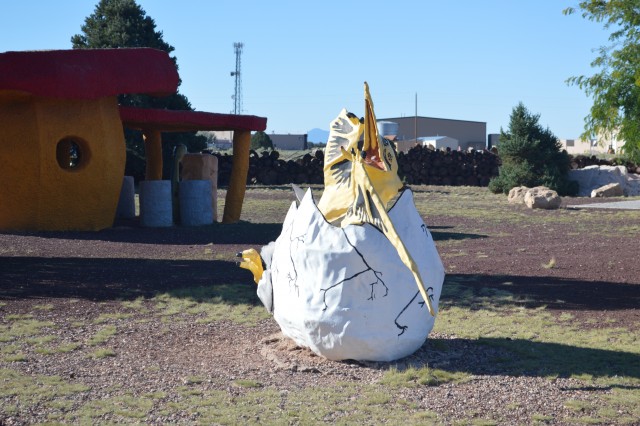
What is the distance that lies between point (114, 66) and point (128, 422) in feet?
34.9

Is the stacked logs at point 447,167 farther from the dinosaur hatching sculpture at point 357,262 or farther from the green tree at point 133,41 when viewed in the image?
the dinosaur hatching sculpture at point 357,262

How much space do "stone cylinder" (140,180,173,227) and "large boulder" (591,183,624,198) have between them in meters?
15.0

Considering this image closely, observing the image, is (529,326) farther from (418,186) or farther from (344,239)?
(418,186)

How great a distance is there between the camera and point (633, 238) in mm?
14508

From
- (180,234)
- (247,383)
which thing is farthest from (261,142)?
(247,383)

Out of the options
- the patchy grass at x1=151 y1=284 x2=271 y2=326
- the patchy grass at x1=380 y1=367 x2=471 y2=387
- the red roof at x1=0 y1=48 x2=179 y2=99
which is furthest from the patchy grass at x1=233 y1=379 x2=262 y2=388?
the red roof at x1=0 y1=48 x2=179 y2=99

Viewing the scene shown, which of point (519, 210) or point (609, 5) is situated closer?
point (609, 5)

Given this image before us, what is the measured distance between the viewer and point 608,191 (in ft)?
84.7

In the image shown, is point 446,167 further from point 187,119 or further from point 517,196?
point 187,119

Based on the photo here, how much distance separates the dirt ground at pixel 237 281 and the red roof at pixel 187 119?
211 cm

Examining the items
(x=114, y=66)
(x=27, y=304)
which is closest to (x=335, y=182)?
(x=27, y=304)

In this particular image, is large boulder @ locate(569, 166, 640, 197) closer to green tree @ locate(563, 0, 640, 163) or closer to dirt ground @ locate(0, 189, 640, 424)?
dirt ground @ locate(0, 189, 640, 424)

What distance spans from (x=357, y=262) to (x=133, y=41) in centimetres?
2443

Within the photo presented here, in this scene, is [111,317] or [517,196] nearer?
[111,317]
